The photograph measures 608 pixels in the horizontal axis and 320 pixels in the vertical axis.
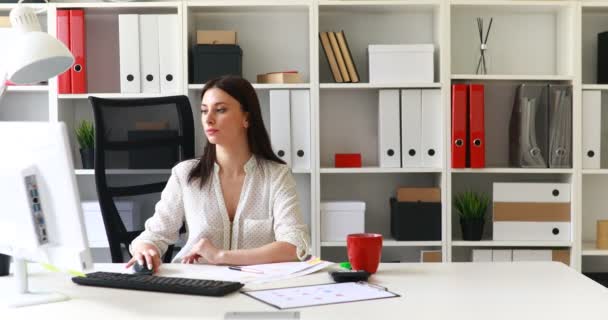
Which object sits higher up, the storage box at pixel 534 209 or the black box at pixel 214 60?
the black box at pixel 214 60

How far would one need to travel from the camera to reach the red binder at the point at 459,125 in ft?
11.6

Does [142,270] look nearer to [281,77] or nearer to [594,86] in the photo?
[281,77]

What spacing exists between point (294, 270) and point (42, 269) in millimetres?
674

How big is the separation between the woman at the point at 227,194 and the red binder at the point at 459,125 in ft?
3.92

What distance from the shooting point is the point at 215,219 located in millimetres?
2529

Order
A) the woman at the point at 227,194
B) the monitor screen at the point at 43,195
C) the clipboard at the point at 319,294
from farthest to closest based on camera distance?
the woman at the point at 227,194
the clipboard at the point at 319,294
the monitor screen at the point at 43,195

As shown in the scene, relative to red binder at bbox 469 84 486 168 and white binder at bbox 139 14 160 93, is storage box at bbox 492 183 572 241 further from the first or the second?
white binder at bbox 139 14 160 93

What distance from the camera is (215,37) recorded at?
364 centimetres

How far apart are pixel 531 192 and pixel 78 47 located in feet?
7.19

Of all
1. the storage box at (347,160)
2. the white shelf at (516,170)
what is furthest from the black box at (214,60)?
the white shelf at (516,170)

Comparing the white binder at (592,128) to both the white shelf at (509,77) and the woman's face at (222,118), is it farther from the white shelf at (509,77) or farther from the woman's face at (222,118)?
the woman's face at (222,118)

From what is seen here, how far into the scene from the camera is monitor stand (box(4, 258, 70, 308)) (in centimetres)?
165

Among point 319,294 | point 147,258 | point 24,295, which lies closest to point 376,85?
point 147,258

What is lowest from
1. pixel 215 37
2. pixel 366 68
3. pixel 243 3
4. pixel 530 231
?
pixel 530 231
